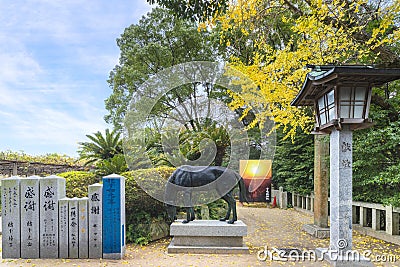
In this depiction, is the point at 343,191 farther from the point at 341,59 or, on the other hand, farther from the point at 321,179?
the point at 341,59

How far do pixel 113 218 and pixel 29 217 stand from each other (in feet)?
5.51

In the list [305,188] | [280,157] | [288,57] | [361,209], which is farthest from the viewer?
[280,157]

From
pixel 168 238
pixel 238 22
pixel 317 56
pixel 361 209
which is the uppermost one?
pixel 238 22

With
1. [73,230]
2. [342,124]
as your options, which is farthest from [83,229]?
[342,124]

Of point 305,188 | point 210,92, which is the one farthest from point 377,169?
point 210,92

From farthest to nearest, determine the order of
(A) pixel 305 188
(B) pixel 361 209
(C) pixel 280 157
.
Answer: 1. (C) pixel 280 157
2. (A) pixel 305 188
3. (B) pixel 361 209

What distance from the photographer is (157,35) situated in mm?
Answer: 16531

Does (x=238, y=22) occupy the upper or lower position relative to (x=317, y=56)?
upper

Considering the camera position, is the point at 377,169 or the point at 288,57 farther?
the point at 377,169

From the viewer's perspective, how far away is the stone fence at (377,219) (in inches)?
318

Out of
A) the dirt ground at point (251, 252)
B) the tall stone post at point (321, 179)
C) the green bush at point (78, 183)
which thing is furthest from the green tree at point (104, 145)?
the tall stone post at point (321, 179)

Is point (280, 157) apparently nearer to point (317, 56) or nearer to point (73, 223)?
point (317, 56)

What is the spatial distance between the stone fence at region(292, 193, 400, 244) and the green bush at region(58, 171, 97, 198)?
7310 millimetres

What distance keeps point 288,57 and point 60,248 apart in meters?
6.51
